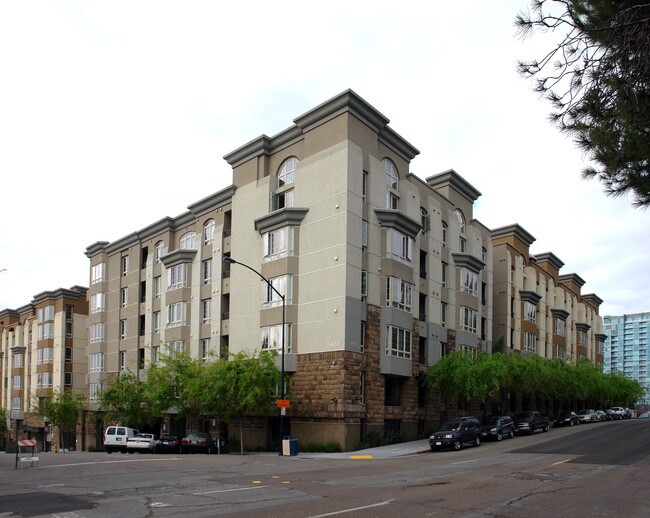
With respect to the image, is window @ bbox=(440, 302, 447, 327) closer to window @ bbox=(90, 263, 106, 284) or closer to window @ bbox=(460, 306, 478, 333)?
window @ bbox=(460, 306, 478, 333)

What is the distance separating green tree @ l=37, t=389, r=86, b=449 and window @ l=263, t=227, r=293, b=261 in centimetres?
3220

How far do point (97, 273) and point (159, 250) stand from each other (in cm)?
1244

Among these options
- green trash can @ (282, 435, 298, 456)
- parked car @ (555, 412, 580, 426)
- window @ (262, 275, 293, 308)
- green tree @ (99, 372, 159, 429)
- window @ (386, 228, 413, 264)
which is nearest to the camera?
green trash can @ (282, 435, 298, 456)

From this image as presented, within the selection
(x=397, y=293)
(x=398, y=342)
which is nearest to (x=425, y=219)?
(x=397, y=293)

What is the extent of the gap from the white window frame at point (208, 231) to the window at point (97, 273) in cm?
1914

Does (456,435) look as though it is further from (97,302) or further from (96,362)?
(97,302)

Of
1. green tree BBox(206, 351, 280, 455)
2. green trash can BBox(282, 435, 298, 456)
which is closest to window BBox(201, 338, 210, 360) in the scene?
green tree BBox(206, 351, 280, 455)

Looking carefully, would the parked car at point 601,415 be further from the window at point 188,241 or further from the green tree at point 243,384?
the window at point 188,241

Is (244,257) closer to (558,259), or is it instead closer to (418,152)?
Result: (418,152)

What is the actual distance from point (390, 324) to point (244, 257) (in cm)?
1140

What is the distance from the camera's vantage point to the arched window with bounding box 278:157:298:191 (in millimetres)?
42531

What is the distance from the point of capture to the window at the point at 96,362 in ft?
206

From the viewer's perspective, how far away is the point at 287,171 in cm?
4306

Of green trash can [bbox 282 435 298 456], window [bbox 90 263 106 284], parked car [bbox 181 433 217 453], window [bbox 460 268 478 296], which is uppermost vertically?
window [bbox 90 263 106 284]
